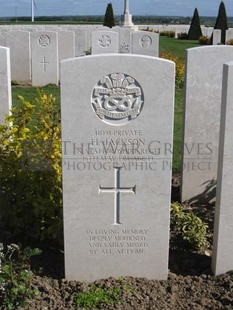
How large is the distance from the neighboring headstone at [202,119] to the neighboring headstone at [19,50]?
9.30 meters

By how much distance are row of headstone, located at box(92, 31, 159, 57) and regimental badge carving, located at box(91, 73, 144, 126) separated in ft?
35.4

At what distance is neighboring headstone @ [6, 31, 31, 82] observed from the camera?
13.7 metres

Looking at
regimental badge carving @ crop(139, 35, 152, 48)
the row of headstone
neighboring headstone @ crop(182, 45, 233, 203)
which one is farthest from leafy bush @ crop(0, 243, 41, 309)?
regimental badge carving @ crop(139, 35, 152, 48)

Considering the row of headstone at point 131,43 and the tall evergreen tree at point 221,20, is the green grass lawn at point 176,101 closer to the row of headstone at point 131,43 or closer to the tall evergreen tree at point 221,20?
the row of headstone at point 131,43

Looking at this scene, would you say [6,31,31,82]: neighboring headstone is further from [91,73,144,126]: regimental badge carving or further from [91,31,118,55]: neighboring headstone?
[91,73,144,126]: regimental badge carving

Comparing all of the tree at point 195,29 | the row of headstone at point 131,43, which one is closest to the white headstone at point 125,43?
the row of headstone at point 131,43

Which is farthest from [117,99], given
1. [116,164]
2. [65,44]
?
[65,44]

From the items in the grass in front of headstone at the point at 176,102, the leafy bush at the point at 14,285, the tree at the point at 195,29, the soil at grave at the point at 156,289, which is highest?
the tree at the point at 195,29

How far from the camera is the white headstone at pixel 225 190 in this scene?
3.48 metres

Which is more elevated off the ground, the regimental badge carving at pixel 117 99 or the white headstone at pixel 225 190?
the regimental badge carving at pixel 117 99

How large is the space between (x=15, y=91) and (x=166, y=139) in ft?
29.9

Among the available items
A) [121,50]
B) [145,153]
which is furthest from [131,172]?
[121,50]

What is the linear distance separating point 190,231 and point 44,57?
9.60 metres

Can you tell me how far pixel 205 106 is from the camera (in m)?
5.21
